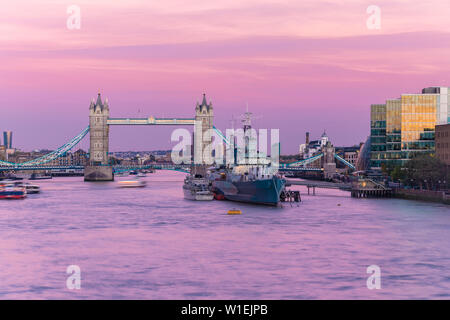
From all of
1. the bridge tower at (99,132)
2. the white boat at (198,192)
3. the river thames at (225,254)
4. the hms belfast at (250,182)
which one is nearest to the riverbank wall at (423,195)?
the river thames at (225,254)

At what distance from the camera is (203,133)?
14700 centimetres

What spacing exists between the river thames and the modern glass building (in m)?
39.2

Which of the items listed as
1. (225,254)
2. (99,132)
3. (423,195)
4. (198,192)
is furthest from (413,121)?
(99,132)

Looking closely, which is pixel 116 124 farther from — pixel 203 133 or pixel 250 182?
pixel 250 182

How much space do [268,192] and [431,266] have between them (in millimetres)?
30963

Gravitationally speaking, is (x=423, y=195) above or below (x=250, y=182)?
below

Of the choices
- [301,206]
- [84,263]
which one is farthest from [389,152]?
[84,263]

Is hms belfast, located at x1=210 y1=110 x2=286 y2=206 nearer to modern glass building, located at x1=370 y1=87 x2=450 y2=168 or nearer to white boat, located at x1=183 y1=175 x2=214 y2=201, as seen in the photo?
white boat, located at x1=183 y1=175 x2=214 y2=201

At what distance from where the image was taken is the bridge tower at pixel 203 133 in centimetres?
14262

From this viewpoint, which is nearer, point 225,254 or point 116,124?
point 225,254

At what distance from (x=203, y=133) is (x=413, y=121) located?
65728 mm

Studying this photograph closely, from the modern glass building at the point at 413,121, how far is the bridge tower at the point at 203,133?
55484mm
